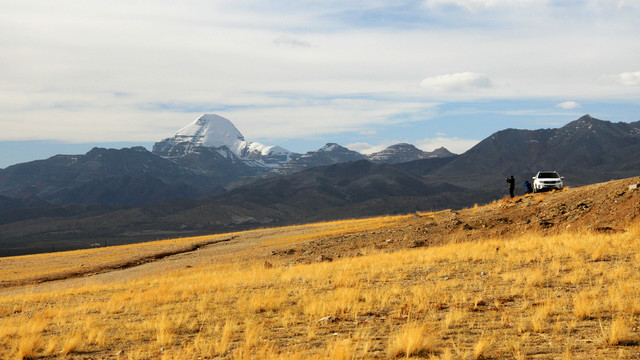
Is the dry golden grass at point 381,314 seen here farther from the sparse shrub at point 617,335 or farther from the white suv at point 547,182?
the white suv at point 547,182

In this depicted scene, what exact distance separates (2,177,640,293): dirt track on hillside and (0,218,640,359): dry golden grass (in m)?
5.19

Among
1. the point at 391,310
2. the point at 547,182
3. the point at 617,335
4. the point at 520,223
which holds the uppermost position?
the point at 547,182

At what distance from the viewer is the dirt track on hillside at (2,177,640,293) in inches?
1002

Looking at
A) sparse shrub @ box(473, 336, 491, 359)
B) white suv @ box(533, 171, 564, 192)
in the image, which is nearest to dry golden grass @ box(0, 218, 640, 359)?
sparse shrub @ box(473, 336, 491, 359)

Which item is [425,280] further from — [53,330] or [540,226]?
[540,226]

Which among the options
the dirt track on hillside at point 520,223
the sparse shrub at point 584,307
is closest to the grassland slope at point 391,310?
the sparse shrub at point 584,307

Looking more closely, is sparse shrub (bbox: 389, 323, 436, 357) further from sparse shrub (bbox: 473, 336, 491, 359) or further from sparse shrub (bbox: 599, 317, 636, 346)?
sparse shrub (bbox: 599, 317, 636, 346)

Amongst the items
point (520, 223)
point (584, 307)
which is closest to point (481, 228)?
point (520, 223)

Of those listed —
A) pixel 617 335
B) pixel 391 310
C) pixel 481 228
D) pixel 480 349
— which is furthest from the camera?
pixel 481 228

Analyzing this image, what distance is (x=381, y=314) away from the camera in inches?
487

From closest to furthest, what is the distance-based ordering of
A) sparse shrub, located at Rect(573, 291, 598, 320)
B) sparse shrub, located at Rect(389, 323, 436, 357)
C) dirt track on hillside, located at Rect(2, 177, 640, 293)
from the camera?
sparse shrub, located at Rect(389, 323, 436, 357), sparse shrub, located at Rect(573, 291, 598, 320), dirt track on hillside, located at Rect(2, 177, 640, 293)

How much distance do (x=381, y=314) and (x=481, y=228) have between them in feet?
58.7

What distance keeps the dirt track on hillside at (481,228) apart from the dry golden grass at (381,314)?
17.0ft

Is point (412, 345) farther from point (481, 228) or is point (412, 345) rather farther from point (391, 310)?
point (481, 228)
